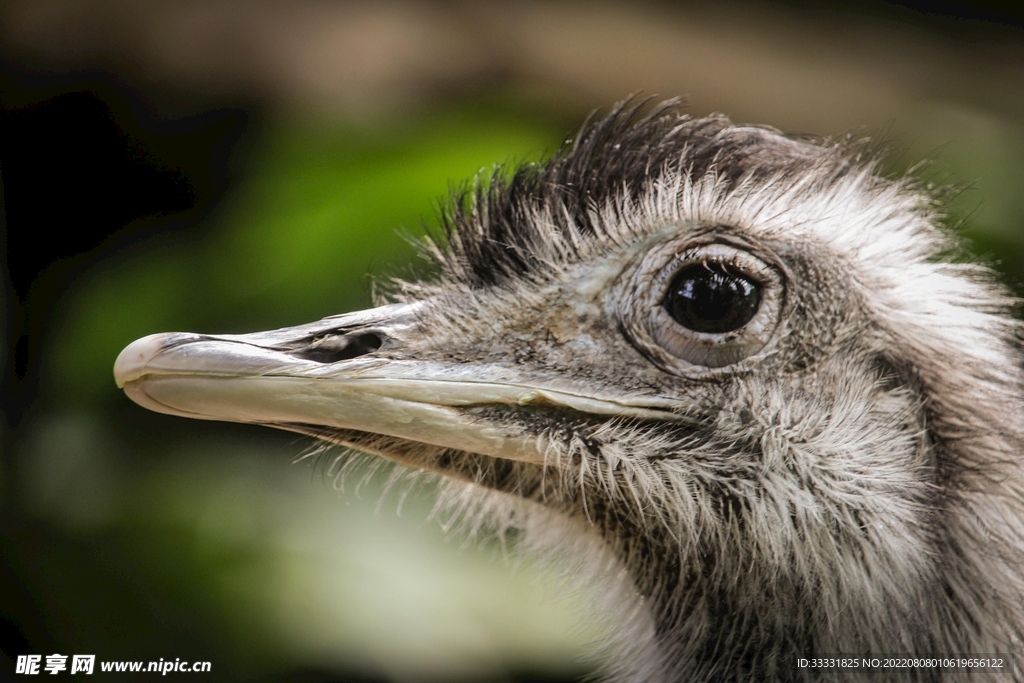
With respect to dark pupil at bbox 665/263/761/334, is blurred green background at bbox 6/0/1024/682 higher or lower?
higher

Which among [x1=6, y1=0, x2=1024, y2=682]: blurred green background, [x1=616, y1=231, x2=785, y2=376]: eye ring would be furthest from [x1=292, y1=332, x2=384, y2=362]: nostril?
[x1=6, y1=0, x2=1024, y2=682]: blurred green background

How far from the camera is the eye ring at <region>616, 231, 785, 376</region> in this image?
142 cm

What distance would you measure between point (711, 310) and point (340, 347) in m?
0.52

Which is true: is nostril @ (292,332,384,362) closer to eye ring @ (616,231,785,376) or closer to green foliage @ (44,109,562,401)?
eye ring @ (616,231,785,376)

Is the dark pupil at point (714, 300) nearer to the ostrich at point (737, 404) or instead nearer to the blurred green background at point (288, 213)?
the ostrich at point (737, 404)

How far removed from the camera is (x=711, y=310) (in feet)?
4.71

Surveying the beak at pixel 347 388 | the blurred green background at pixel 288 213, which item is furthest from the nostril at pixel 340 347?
the blurred green background at pixel 288 213

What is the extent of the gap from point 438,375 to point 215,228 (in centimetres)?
157

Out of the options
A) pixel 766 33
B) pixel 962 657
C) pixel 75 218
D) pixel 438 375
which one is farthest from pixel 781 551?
pixel 75 218

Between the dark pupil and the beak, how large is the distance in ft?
0.41

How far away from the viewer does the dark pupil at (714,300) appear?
1.43 metres

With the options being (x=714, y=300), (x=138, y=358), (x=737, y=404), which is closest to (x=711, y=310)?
(x=714, y=300)

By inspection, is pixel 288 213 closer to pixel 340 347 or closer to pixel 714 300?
pixel 340 347

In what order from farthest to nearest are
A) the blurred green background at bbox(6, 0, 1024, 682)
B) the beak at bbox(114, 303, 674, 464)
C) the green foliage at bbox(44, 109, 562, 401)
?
the green foliage at bbox(44, 109, 562, 401), the blurred green background at bbox(6, 0, 1024, 682), the beak at bbox(114, 303, 674, 464)
